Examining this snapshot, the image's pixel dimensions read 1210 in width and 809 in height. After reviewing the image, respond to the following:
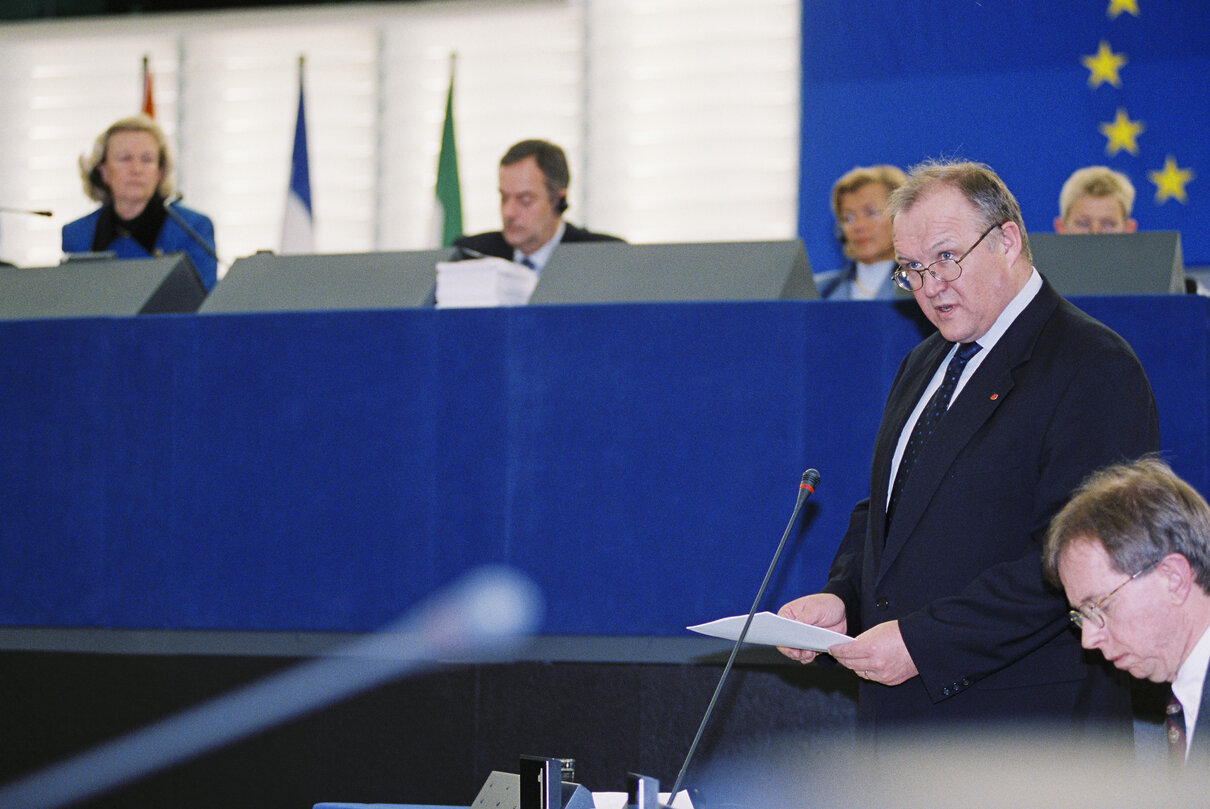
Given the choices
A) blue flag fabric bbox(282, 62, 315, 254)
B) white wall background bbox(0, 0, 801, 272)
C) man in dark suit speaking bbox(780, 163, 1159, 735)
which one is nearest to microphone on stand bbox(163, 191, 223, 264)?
blue flag fabric bbox(282, 62, 315, 254)

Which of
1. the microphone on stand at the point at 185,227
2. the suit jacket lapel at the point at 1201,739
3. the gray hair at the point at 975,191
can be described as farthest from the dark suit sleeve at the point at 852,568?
the microphone on stand at the point at 185,227

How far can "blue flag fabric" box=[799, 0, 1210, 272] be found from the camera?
555 centimetres

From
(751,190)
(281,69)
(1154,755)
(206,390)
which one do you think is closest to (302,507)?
(206,390)

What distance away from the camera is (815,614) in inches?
90.7

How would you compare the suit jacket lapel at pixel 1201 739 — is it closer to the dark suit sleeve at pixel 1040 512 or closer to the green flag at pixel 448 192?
the dark suit sleeve at pixel 1040 512

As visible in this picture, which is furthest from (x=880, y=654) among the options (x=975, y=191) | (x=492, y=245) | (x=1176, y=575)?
(x=492, y=245)

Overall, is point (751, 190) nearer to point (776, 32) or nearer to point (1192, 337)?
point (776, 32)

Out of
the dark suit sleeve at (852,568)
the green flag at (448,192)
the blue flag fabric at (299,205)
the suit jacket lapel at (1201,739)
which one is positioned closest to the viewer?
the suit jacket lapel at (1201,739)

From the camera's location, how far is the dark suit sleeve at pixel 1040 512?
2043 millimetres

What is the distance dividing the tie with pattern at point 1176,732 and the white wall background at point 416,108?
508 centimetres

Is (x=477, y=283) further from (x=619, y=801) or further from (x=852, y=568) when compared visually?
(x=619, y=801)

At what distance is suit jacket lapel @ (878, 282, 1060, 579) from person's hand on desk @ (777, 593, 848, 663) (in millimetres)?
136

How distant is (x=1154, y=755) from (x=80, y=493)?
2.59 metres

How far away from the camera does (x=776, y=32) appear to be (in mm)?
6723
